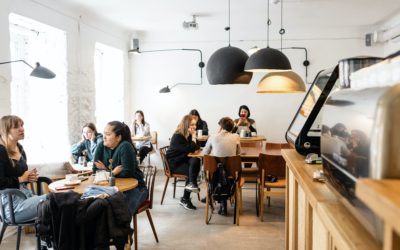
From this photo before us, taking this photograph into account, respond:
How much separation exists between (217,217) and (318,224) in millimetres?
3147

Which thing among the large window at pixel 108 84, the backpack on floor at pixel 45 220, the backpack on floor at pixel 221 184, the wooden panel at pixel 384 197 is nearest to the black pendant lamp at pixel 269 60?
the backpack on floor at pixel 221 184

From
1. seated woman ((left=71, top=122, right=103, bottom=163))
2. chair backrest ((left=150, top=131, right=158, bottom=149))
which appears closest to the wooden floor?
seated woman ((left=71, top=122, right=103, bottom=163))

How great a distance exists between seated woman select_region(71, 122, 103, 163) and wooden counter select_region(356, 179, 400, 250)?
4.78 metres

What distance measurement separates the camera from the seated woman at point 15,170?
3057 millimetres

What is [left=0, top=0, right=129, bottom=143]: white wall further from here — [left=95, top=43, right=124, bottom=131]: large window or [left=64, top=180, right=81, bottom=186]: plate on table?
[left=64, top=180, right=81, bottom=186]: plate on table

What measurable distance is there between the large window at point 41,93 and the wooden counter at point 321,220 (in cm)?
374

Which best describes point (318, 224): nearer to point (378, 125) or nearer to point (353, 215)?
point (353, 215)

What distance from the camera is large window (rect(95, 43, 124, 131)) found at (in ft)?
22.2

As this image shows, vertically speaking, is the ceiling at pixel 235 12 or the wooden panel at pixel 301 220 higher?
the ceiling at pixel 235 12

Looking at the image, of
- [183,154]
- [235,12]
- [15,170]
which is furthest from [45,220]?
[235,12]

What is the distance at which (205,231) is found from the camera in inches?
157

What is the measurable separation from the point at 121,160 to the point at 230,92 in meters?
4.46

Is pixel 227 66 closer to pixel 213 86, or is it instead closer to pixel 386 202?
pixel 386 202

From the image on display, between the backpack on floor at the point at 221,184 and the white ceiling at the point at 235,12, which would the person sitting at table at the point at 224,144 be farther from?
the white ceiling at the point at 235,12
